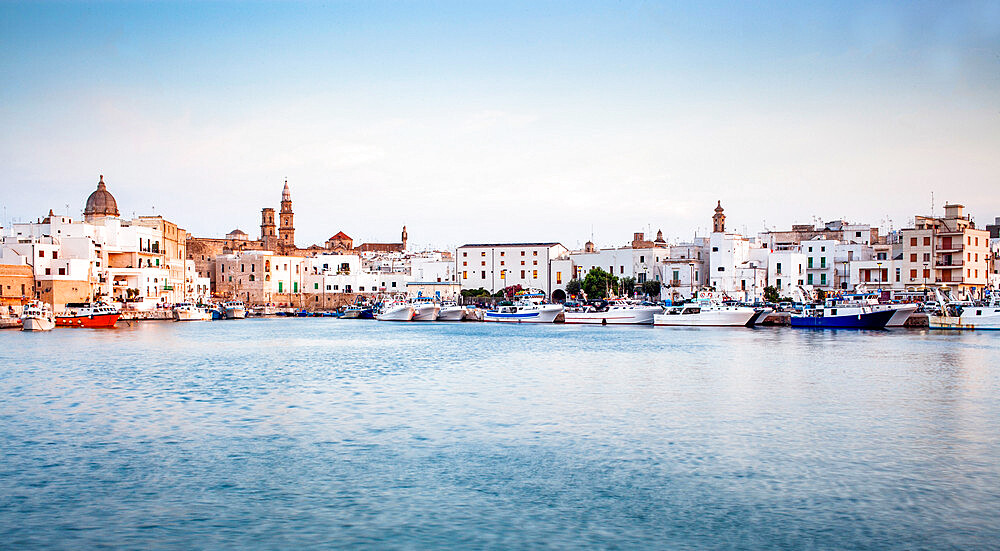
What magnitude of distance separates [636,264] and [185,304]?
39.5m

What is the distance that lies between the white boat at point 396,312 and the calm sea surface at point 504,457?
146 feet

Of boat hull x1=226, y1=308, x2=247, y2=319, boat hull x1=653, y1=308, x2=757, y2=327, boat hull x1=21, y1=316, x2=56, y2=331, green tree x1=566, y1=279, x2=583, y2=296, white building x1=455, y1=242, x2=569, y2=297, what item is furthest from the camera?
white building x1=455, y1=242, x2=569, y2=297

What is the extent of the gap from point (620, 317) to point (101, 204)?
4779cm

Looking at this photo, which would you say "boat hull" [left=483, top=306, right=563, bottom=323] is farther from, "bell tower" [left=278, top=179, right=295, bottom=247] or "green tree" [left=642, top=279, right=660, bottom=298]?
"bell tower" [left=278, top=179, right=295, bottom=247]

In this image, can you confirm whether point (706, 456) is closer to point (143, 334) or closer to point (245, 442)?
point (245, 442)

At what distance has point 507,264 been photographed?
3238 inches

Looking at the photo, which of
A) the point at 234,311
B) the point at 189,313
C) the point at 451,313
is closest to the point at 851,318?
the point at 451,313

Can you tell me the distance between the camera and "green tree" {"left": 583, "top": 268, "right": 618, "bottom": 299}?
74438 mm

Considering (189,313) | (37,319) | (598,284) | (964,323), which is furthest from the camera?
(598,284)

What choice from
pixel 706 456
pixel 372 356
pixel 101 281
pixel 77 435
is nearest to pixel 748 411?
pixel 706 456

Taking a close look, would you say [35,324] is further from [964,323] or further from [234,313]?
[964,323]

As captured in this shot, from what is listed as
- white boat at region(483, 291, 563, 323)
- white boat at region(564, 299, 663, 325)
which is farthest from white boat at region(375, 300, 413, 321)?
white boat at region(564, 299, 663, 325)

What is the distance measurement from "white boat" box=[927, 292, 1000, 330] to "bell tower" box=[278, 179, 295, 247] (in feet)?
259

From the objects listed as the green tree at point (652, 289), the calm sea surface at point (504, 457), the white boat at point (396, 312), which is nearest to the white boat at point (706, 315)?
the green tree at point (652, 289)
